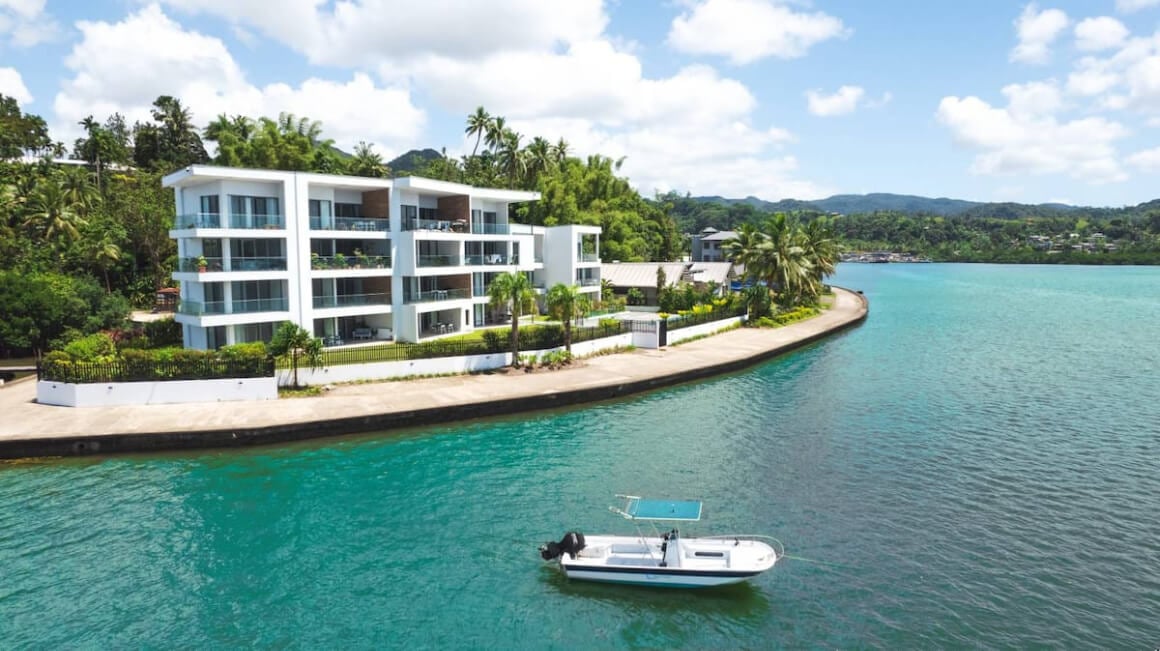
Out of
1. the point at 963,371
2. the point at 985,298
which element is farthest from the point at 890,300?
the point at 963,371

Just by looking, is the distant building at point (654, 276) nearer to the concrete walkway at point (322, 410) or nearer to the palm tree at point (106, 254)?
the concrete walkway at point (322, 410)

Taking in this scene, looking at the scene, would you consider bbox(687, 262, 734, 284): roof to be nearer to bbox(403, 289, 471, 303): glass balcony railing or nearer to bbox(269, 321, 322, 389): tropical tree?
bbox(403, 289, 471, 303): glass balcony railing

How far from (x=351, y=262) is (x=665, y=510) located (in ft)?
108

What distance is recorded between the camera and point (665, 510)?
64.1 ft

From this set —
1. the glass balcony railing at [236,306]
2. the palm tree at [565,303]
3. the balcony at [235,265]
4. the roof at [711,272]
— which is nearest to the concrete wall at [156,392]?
the glass balcony railing at [236,306]

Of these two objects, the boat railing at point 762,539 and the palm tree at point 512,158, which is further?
the palm tree at point 512,158

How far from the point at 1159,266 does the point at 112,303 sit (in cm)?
25762

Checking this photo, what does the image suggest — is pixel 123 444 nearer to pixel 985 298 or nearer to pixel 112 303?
→ pixel 112 303

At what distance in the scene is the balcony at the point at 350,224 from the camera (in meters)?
43.9

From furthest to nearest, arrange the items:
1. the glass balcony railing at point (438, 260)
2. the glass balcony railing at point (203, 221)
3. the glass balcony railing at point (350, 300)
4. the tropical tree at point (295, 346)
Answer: the glass balcony railing at point (438, 260) < the glass balcony railing at point (350, 300) < the glass balcony railing at point (203, 221) < the tropical tree at point (295, 346)

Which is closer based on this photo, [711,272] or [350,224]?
[350,224]

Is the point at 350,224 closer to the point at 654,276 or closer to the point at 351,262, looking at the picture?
the point at 351,262

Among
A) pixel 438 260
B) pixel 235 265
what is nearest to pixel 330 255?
pixel 235 265

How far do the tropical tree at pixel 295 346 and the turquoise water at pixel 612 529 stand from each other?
7014 mm
